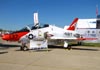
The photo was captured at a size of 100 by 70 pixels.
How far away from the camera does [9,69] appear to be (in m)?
7.87

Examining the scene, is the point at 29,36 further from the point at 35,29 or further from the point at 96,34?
the point at 96,34

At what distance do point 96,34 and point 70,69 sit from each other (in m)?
22.9

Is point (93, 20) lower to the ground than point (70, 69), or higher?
higher

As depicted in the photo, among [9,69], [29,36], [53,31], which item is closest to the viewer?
[9,69]

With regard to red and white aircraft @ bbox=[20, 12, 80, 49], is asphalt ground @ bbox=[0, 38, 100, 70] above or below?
below

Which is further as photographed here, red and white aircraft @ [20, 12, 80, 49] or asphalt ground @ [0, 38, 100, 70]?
red and white aircraft @ [20, 12, 80, 49]

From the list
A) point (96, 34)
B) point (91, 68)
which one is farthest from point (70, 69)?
point (96, 34)

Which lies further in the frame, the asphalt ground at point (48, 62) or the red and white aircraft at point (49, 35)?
the red and white aircraft at point (49, 35)

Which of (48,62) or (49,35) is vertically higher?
(49,35)

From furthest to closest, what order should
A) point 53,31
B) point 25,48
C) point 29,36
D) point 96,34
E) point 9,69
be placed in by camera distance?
point 96,34
point 53,31
point 29,36
point 25,48
point 9,69

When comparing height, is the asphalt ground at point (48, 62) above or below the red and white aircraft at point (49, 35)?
below

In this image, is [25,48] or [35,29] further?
[35,29]

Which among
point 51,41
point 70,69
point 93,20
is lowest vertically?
point 70,69

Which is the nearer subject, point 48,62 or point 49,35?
point 48,62
